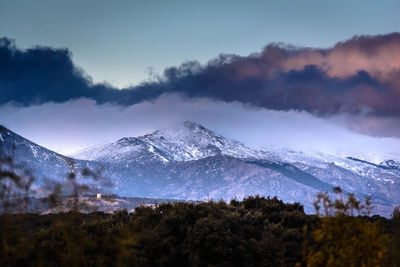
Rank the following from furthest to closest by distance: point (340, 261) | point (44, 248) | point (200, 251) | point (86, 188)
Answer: point (200, 251) → point (44, 248) → point (86, 188) → point (340, 261)

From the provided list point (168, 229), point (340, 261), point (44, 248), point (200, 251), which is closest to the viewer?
point (340, 261)

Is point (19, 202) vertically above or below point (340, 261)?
above

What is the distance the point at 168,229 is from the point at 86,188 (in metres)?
11.8

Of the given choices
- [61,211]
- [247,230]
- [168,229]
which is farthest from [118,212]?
[61,211]

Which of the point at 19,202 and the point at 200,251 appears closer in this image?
the point at 19,202

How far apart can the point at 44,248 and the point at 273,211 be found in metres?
18.2

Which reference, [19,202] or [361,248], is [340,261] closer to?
[361,248]

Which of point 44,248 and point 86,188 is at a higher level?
point 86,188

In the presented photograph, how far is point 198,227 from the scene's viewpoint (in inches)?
1137

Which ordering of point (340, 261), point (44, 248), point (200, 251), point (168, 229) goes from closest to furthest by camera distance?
point (340, 261), point (44, 248), point (200, 251), point (168, 229)

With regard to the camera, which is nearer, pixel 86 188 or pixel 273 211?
pixel 86 188

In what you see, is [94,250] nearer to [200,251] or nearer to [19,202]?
[200,251]

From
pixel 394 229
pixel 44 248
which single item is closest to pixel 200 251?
pixel 44 248

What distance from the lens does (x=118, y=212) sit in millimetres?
36688
